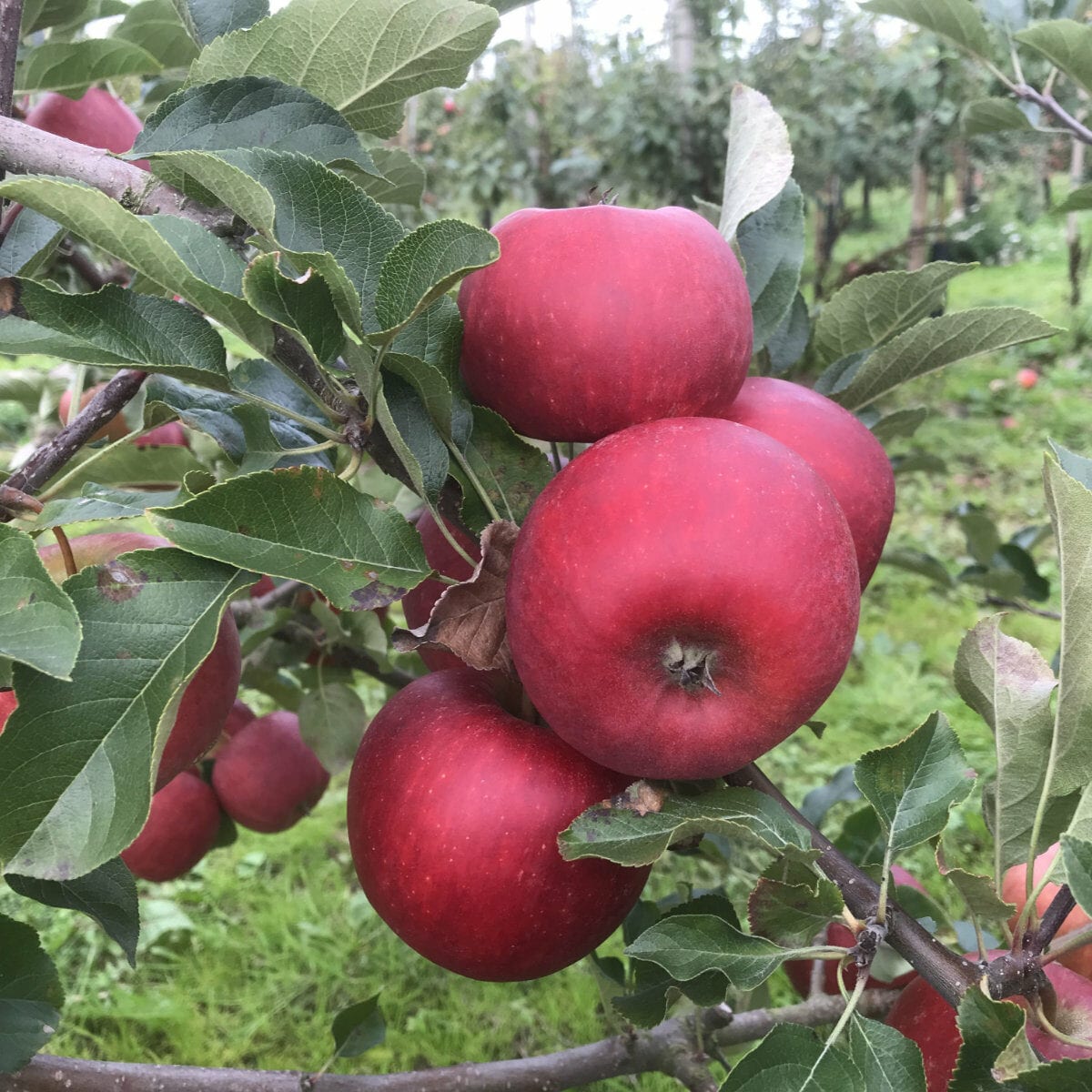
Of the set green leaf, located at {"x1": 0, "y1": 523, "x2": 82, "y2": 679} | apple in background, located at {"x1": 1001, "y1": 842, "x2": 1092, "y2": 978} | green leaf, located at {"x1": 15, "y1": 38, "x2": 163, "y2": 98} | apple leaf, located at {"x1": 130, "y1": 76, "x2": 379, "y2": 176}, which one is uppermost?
apple leaf, located at {"x1": 130, "y1": 76, "x2": 379, "y2": 176}

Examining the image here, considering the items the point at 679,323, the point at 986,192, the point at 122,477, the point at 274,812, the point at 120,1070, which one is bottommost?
the point at 986,192

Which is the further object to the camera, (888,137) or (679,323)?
(888,137)

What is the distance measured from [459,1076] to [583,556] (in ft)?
2.10

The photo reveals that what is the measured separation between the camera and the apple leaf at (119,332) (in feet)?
1.84

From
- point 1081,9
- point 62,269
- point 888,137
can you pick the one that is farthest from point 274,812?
point 888,137

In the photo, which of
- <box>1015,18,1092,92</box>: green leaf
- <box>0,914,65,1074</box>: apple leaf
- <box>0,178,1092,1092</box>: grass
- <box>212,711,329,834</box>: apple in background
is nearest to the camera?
<box>0,914,65,1074</box>: apple leaf

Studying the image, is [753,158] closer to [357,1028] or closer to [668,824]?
[668,824]

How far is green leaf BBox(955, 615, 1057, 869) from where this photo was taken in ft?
2.15

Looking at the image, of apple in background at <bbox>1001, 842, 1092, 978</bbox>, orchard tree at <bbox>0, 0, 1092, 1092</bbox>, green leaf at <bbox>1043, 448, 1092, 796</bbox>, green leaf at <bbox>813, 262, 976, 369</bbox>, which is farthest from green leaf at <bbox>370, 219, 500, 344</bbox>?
apple in background at <bbox>1001, 842, 1092, 978</bbox>

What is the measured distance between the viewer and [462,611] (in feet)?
2.07

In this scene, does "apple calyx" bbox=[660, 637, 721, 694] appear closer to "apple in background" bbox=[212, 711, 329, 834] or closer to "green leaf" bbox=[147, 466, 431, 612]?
"green leaf" bbox=[147, 466, 431, 612]

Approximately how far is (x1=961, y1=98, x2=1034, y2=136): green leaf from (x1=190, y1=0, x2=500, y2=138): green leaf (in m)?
1.08

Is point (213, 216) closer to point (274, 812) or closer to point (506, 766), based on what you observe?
point (506, 766)

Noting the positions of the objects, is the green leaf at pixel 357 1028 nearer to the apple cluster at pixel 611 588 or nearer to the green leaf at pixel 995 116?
the apple cluster at pixel 611 588
